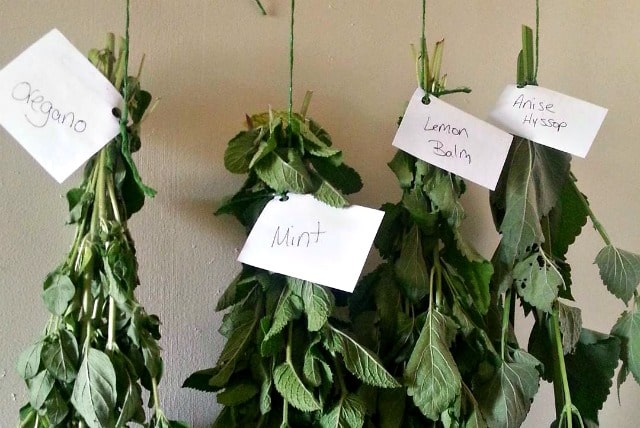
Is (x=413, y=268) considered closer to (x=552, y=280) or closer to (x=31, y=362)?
(x=552, y=280)

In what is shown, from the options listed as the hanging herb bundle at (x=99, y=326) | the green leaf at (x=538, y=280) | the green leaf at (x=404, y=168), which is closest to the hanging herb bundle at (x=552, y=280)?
the green leaf at (x=538, y=280)

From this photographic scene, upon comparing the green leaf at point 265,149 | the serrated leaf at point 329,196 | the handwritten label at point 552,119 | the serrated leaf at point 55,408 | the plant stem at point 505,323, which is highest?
the handwritten label at point 552,119

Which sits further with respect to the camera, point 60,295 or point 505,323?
point 505,323

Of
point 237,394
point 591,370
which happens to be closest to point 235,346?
point 237,394

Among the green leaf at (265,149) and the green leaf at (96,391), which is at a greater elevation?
the green leaf at (265,149)

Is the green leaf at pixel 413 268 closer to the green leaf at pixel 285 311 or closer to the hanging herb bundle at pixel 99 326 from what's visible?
the green leaf at pixel 285 311

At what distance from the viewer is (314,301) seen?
1.84 feet

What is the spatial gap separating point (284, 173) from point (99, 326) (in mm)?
194

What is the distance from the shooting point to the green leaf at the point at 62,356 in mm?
476

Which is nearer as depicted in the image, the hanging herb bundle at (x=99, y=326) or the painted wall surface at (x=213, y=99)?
the hanging herb bundle at (x=99, y=326)

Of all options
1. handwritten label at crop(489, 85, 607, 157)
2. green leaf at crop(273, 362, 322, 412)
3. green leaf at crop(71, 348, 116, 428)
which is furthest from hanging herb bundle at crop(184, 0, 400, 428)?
handwritten label at crop(489, 85, 607, 157)

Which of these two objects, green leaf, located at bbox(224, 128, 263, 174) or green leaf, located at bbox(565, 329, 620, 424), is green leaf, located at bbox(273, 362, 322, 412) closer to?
green leaf, located at bbox(224, 128, 263, 174)

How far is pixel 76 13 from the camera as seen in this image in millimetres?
596

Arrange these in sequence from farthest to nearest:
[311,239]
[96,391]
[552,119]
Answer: [552,119] < [311,239] < [96,391]
